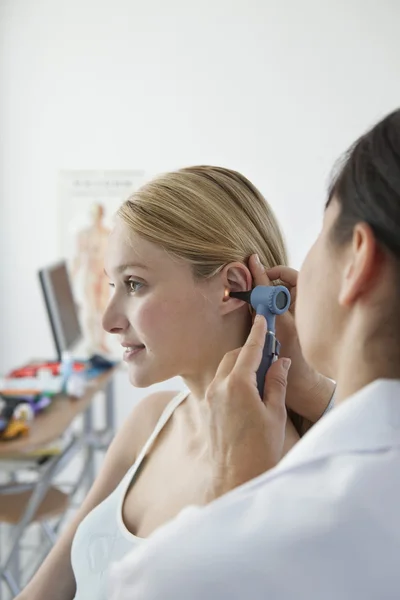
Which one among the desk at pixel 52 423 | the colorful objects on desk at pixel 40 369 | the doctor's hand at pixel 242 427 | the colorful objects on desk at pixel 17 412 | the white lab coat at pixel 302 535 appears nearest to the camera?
the white lab coat at pixel 302 535

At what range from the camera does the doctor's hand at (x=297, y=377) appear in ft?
3.98

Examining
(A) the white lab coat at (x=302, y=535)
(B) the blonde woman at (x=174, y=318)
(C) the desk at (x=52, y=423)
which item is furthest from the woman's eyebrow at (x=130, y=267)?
(C) the desk at (x=52, y=423)

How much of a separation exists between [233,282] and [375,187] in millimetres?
645

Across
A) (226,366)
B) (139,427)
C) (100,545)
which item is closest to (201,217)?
(226,366)

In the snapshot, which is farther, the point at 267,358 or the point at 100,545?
the point at 100,545

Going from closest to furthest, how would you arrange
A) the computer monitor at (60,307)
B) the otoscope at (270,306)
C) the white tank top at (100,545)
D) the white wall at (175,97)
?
the otoscope at (270,306) < the white tank top at (100,545) < the computer monitor at (60,307) < the white wall at (175,97)

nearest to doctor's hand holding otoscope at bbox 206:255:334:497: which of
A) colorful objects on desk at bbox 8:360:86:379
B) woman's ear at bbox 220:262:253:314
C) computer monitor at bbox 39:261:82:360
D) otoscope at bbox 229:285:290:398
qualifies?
otoscope at bbox 229:285:290:398

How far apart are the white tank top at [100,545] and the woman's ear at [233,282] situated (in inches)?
13.9

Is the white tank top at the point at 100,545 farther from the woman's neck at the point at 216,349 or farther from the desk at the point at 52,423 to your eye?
the desk at the point at 52,423

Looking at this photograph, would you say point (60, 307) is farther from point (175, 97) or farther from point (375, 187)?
point (375, 187)

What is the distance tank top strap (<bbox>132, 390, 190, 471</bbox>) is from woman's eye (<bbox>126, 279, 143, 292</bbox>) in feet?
0.78

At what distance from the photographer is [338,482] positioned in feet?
1.93

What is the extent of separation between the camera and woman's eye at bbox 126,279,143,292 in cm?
128

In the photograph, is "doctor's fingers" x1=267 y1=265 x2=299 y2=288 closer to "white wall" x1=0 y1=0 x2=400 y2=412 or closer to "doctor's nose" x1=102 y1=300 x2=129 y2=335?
"doctor's nose" x1=102 y1=300 x2=129 y2=335
